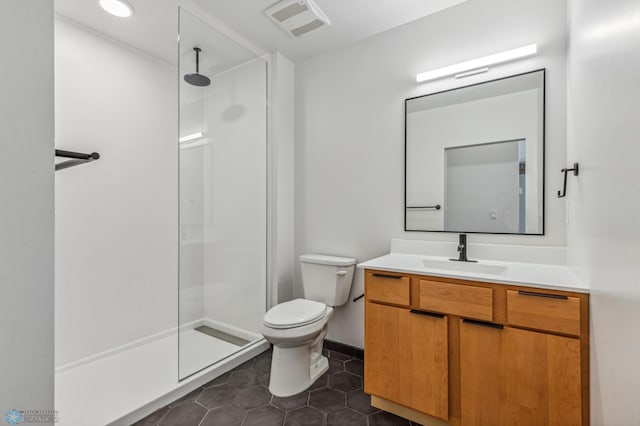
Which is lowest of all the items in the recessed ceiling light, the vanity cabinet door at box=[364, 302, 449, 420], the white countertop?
the vanity cabinet door at box=[364, 302, 449, 420]

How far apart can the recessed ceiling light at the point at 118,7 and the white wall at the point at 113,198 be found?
0.38 m

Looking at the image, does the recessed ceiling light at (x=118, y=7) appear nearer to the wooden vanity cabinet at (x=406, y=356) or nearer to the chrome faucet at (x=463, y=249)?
the wooden vanity cabinet at (x=406, y=356)

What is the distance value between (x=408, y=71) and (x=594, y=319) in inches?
69.4

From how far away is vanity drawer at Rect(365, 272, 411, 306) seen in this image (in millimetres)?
1536

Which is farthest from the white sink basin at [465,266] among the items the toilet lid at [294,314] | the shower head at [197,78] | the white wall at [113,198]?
the white wall at [113,198]

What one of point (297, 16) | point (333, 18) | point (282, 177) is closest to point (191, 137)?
point (282, 177)

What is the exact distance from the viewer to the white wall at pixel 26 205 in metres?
0.56

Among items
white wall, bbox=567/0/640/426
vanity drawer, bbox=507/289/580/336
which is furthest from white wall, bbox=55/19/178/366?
white wall, bbox=567/0/640/426

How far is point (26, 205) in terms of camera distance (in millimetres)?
588

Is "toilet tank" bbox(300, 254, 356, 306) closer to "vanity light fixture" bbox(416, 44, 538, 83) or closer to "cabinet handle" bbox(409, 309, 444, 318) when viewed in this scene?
"cabinet handle" bbox(409, 309, 444, 318)

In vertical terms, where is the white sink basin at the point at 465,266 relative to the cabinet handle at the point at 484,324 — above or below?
above

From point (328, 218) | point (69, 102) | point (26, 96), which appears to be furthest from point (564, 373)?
point (69, 102)

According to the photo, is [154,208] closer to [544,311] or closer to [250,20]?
[250,20]

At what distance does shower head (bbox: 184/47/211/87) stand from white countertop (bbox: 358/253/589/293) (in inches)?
68.0
